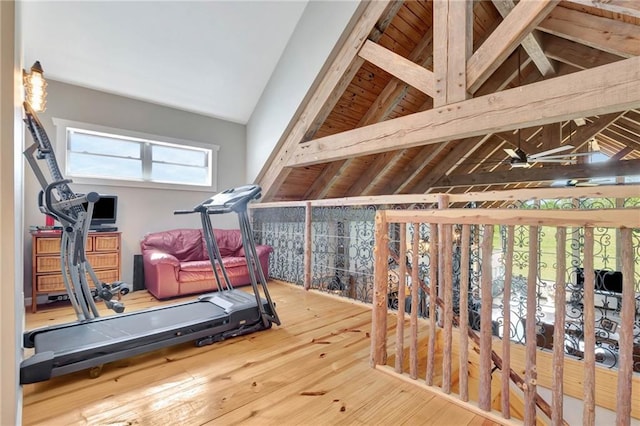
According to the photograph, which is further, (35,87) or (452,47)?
(452,47)

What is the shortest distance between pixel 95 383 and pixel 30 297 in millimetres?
2687

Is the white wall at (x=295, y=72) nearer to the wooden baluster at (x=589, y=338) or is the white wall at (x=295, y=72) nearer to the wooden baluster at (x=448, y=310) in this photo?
the wooden baluster at (x=448, y=310)

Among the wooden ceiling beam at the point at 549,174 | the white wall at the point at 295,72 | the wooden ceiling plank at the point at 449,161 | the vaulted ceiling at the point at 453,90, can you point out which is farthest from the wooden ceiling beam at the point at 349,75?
the wooden ceiling beam at the point at 549,174

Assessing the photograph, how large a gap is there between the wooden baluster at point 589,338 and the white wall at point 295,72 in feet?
11.9

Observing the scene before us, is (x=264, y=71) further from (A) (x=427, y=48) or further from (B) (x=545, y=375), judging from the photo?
(B) (x=545, y=375)

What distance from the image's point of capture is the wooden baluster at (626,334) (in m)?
1.41

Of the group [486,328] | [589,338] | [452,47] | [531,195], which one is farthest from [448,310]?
[452,47]

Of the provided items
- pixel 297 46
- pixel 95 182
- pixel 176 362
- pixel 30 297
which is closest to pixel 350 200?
pixel 297 46

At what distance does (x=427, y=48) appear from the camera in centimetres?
456

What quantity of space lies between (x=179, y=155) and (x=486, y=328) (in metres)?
5.04

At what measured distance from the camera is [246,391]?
1.96 metres

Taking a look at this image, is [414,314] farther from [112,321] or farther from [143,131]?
[143,131]

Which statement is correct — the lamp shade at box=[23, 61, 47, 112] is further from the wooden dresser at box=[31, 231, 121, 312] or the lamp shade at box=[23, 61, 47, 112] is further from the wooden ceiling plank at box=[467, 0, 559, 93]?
the wooden ceiling plank at box=[467, 0, 559, 93]

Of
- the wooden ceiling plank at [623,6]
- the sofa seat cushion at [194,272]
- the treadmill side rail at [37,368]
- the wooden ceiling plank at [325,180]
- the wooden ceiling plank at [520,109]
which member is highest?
the wooden ceiling plank at [623,6]
